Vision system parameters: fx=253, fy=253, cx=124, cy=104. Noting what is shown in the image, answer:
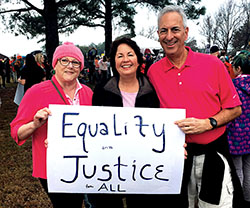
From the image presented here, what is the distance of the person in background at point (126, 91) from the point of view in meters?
1.88

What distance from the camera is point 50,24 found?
30.9 feet

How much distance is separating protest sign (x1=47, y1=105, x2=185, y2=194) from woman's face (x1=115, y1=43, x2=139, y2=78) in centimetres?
32

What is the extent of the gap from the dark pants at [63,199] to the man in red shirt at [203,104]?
32.1 inches

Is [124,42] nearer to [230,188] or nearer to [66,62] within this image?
[66,62]

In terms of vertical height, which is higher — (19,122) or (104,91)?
(104,91)

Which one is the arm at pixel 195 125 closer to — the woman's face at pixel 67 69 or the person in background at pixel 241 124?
the woman's face at pixel 67 69

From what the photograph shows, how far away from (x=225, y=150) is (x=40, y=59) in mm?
4842

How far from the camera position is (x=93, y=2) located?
1152 cm

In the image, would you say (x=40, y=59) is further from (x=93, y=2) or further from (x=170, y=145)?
(x=93, y=2)

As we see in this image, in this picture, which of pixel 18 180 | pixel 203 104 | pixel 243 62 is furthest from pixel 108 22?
pixel 203 104

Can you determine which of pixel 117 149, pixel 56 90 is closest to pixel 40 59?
pixel 56 90

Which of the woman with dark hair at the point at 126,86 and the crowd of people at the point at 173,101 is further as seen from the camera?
the woman with dark hair at the point at 126,86

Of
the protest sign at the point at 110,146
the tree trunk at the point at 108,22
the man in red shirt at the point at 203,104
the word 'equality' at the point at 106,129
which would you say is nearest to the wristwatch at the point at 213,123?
the man in red shirt at the point at 203,104

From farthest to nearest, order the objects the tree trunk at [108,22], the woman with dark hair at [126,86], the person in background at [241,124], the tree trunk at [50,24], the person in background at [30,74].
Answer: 1. the tree trunk at [108,22]
2. the tree trunk at [50,24]
3. the person in background at [30,74]
4. the person in background at [241,124]
5. the woman with dark hair at [126,86]
